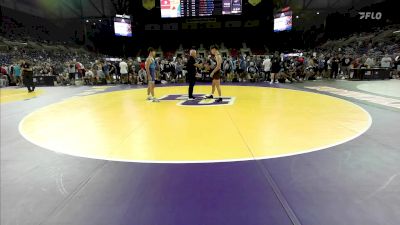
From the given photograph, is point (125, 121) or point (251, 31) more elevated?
point (251, 31)

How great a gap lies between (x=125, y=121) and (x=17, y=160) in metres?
2.31

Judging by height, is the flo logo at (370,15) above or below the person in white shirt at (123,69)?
above

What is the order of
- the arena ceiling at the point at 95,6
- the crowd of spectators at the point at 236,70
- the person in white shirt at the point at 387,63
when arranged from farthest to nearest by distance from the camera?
the arena ceiling at the point at 95,6
the person in white shirt at the point at 387,63
the crowd of spectators at the point at 236,70

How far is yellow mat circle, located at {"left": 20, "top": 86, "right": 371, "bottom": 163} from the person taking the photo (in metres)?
3.74

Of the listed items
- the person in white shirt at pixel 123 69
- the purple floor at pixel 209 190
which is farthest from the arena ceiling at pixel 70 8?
the purple floor at pixel 209 190

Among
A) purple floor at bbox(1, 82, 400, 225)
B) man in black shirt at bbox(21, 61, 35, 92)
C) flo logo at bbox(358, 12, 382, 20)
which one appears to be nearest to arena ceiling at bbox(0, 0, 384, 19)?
flo logo at bbox(358, 12, 382, 20)

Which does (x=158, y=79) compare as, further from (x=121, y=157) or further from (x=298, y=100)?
(x=121, y=157)

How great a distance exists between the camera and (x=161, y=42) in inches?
1516

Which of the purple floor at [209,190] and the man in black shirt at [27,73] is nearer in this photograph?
the purple floor at [209,190]

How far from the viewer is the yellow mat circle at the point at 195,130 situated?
12.3ft

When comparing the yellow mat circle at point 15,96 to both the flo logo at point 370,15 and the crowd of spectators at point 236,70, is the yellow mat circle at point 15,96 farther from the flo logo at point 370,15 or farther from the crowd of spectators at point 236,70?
the flo logo at point 370,15

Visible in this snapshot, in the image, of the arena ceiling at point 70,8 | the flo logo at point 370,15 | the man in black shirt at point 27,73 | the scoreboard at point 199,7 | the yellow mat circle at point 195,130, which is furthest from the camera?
the arena ceiling at point 70,8

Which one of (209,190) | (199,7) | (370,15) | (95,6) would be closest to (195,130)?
(209,190)

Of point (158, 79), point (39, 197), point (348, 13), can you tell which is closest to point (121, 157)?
point (39, 197)
